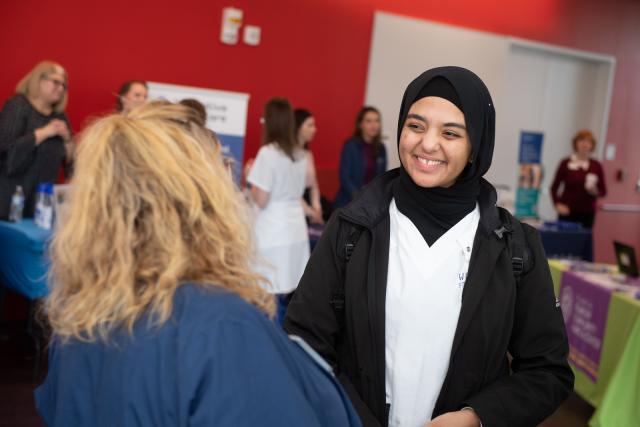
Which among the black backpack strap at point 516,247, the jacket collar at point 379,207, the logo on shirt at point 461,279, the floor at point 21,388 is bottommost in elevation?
the floor at point 21,388

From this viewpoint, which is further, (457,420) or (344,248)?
(344,248)

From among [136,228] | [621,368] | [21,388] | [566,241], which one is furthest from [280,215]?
[136,228]

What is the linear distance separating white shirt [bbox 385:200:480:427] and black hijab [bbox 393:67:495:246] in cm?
5

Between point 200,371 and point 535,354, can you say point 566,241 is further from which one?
point 200,371

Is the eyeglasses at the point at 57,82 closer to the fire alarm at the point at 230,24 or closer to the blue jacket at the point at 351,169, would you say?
the fire alarm at the point at 230,24

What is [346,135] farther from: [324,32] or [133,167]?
[133,167]

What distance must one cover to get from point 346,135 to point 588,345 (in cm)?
305

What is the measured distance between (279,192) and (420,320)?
285 cm

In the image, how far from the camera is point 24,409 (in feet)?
10.8

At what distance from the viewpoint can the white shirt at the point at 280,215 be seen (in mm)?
4090

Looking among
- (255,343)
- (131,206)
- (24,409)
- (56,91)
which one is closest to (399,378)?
(255,343)

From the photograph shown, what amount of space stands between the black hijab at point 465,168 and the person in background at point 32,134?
9.75 ft

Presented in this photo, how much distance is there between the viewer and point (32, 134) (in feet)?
12.6

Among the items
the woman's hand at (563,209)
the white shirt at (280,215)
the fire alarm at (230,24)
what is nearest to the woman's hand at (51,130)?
the white shirt at (280,215)
